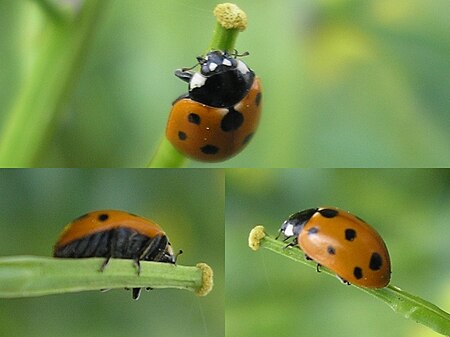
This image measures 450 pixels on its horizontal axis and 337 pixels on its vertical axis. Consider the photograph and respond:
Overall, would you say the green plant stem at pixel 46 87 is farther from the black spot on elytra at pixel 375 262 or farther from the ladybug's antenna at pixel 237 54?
the black spot on elytra at pixel 375 262

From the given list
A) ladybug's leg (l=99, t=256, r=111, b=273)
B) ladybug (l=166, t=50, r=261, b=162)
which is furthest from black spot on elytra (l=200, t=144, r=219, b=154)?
ladybug's leg (l=99, t=256, r=111, b=273)

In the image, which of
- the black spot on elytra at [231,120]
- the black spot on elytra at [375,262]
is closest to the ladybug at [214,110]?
the black spot on elytra at [231,120]

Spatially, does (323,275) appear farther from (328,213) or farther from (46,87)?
(46,87)

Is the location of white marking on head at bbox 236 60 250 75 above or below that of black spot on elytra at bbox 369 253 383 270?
above

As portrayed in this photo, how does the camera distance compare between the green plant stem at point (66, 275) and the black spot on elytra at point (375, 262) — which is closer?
the green plant stem at point (66, 275)

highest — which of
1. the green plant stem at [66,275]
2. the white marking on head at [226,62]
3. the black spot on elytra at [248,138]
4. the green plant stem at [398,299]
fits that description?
the white marking on head at [226,62]

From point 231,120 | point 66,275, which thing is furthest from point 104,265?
point 231,120

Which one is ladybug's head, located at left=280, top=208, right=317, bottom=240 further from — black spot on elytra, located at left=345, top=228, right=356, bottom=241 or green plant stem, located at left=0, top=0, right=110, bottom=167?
green plant stem, located at left=0, top=0, right=110, bottom=167
